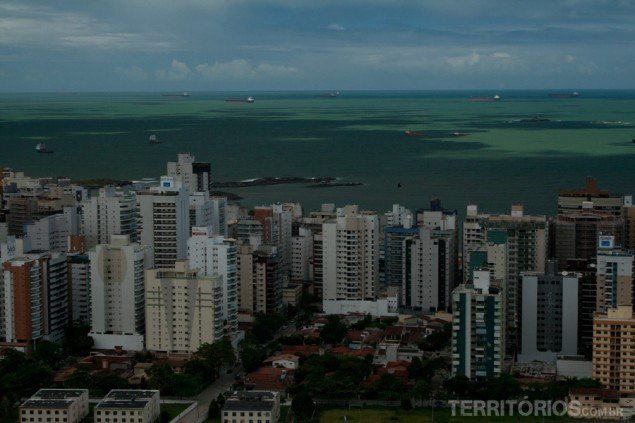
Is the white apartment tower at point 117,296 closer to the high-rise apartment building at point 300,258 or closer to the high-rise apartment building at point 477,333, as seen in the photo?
the high-rise apartment building at point 300,258

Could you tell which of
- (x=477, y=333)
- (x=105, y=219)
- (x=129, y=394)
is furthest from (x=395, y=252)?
(x=129, y=394)

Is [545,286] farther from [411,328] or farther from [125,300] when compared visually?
[125,300]

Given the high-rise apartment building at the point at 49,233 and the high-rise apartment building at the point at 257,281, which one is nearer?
the high-rise apartment building at the point at 257,281

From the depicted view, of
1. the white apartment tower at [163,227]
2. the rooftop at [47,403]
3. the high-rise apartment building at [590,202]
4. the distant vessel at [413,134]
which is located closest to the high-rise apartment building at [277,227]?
the white apartment tower at [163,227]

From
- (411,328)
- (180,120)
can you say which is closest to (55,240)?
(411,328)

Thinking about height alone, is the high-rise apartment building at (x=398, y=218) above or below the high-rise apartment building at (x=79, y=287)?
above

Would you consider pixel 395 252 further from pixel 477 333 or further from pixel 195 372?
pixel 195 372
